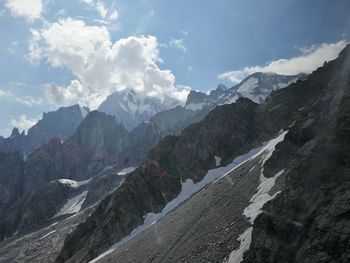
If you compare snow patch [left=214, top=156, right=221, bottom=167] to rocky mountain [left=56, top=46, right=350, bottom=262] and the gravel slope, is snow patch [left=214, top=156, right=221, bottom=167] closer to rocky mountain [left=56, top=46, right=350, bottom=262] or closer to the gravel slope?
rocky mountain [left=56, top=46, right=350, bottom=262]

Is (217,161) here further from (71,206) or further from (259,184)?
(71,206)

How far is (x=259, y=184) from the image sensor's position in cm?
5453

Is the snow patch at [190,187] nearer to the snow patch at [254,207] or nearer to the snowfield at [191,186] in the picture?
the snowfield at [191,186]

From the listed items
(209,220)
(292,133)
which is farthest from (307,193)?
(292,133)

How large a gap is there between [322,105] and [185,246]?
3075 centimetres

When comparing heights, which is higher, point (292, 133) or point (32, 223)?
point (32, 223)

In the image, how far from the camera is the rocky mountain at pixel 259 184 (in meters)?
35.2

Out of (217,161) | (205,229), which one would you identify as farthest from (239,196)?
(217,161)

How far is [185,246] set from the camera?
49.0 meters

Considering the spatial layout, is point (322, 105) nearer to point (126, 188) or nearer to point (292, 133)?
point (292, 133)

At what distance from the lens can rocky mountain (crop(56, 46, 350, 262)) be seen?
1388 inches

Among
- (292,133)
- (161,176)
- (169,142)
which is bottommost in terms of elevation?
(292,133)

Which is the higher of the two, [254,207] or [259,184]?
[259,184]

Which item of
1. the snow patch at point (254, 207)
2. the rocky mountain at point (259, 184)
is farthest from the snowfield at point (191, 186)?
the snow patch at point (254, 207)
